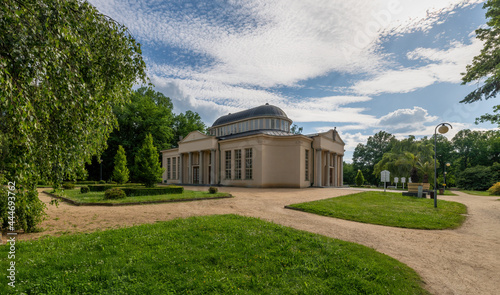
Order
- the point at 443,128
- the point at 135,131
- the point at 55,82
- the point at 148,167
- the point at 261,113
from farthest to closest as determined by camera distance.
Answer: the point at 135,131, the point at 261,113, the point at 148,167, the point at 443,128, the point at 55,82

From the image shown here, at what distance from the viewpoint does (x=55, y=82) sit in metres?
3.35

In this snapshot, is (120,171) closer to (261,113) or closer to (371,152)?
(261,113)

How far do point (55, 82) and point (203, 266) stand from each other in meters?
3.77

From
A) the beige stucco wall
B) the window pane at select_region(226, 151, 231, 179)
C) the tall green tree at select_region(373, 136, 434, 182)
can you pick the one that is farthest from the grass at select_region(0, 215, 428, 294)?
the tall green tree at select_region(373, 136, 434, 182)

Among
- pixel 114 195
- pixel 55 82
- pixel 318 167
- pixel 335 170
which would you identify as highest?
pixel 55 82

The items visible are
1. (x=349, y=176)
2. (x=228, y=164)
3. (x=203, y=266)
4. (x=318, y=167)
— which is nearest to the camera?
(x=203, y=266)

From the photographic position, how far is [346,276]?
4.23m

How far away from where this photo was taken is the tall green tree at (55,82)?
295 centimetres

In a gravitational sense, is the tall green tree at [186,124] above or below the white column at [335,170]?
above

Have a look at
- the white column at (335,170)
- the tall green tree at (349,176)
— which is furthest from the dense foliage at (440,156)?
the white column at (335,170)

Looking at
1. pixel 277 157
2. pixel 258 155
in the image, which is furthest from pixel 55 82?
pixel 277 157

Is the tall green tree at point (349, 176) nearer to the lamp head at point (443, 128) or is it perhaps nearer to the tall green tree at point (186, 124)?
the tall green tree at point (186, 124)

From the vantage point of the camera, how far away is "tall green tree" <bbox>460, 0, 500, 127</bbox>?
521 inches

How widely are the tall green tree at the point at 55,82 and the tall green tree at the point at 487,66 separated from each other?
704 inches
